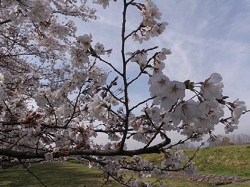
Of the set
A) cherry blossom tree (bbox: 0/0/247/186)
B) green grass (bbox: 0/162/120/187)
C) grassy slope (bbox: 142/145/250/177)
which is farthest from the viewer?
grassy slope (bbox: 142/145/250/177)

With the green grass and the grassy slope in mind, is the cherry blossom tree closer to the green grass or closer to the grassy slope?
the green grass

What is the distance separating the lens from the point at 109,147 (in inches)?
91.0

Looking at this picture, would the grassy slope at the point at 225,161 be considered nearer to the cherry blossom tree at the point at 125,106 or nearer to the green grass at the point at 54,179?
the green grass at the point at 54,179

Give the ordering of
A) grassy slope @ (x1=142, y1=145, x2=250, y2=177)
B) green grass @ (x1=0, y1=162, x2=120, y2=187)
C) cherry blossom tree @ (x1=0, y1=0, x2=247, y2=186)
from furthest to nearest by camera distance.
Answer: grassy slope @ (x1=142, y1=145, x2=250, y2=177) → green grass @ (x1=0, y1=162, x2=120, y2=187) → cherry blossom tree @ (x1=0, y1=0, x2=247, y2=186)

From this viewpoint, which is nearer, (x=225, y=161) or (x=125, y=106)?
(x=125, y=106)

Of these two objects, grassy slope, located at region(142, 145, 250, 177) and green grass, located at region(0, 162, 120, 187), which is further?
grassy slope, located at region(142, 145, 250, 177)

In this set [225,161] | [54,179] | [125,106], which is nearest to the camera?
[125,106]

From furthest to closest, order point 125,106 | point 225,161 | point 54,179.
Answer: point 225,161, point 54,179, point 125,106

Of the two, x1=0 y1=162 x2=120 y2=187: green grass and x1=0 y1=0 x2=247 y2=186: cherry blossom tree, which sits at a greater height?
x1=0 y1=0 x2=247 y2=186: cherry blossom tree

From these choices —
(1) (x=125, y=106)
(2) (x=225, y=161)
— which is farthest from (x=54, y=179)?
(2) (x=225, y=161)

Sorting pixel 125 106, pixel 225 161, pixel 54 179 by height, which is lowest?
pixel 54 179

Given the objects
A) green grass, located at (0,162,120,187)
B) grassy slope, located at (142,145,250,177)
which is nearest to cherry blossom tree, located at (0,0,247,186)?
green grass, located at (0,162,120,187)

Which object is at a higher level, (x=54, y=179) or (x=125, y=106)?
(x=125, y=106)

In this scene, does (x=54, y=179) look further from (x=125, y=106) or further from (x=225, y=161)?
(x=225, y=161)
